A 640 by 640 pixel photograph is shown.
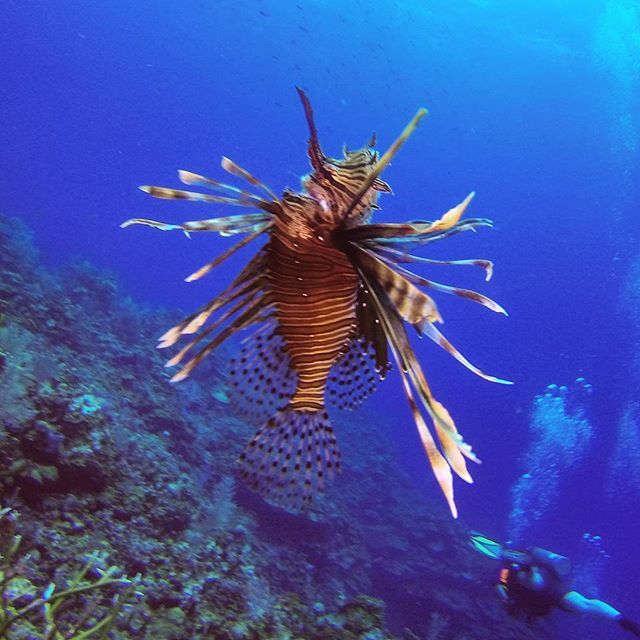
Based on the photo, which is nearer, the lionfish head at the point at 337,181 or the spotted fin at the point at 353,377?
the lionfish head at the point at 337,181

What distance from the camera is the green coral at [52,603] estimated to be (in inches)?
87.5

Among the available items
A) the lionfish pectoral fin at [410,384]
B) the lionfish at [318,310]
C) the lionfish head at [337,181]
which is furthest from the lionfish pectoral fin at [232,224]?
the lionfish pectoral fin at [410,384]

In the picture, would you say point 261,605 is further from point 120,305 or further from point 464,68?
point 464,68

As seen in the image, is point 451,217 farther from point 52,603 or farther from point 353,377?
point 52,603

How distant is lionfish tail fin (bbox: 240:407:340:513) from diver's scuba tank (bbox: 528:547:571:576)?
616 centimetres

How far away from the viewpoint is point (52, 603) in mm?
2570

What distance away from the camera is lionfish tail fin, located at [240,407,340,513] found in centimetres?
187

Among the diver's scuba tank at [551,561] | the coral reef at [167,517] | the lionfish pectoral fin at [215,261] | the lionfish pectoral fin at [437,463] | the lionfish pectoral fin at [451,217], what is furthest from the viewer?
the diver's scuba tank at [551,561]

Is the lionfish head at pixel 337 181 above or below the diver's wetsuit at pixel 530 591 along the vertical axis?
below

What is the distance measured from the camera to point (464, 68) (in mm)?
41969

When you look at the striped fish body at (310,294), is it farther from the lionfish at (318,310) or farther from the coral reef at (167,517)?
the coral reef at (167,517)

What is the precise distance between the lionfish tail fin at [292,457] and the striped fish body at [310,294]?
0.12 metres

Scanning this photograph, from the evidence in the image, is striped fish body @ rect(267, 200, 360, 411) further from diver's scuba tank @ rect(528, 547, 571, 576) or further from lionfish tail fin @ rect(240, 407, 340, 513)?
diver's scuba tank @ rect(528, 547, 571, 576)

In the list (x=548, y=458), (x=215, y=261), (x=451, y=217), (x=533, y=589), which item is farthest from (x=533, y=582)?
(x=548, y=458)
